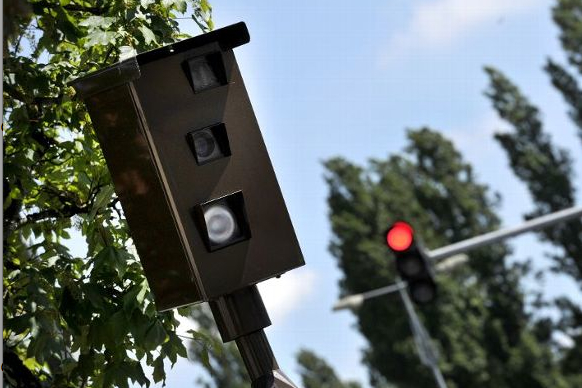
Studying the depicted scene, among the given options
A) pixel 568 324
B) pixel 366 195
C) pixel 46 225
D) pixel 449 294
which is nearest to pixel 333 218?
pixel 366 195

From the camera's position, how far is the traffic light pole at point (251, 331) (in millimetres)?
4781

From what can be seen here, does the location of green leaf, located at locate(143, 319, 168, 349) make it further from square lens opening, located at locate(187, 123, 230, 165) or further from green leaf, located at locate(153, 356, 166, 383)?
square lens opening, located at locate(187, 123, 230, 165)

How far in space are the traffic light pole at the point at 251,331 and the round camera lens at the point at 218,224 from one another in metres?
0.24

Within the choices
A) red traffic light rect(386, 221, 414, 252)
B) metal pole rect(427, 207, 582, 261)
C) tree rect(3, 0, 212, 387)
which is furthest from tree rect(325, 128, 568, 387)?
tree rect(3, 0, 212, 387)

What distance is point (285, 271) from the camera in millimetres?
4754

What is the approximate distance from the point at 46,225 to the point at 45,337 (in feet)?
5.67

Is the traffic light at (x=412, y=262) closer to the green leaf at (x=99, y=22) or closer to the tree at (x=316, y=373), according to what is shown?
the green leaf at (x=99, y=22)

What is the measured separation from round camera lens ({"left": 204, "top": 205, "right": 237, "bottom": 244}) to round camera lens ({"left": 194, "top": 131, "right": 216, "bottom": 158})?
0.71 feet

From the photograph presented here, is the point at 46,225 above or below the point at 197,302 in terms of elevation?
above

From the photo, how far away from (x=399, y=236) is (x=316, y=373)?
47.6 meters

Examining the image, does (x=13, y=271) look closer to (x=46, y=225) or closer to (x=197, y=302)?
(x=46, y=225)

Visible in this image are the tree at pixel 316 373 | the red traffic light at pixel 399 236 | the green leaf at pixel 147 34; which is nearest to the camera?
the green leaf at pixel 147 34

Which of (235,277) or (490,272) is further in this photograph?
Result: (490,272)

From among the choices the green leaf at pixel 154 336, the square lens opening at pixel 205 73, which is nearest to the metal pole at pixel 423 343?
the green leaf at pixel 154 336
